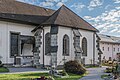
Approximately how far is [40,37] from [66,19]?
4256 mm

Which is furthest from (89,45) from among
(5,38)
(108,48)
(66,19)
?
(108,48)

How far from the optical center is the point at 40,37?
91.6 feet

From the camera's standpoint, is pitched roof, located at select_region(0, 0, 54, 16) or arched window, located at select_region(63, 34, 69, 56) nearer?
arched window, located at select_region(63, 34, 69, 56)

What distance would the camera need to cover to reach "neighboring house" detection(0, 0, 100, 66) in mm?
26723

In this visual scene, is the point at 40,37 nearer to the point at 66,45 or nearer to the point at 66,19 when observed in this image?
the point at 66,45

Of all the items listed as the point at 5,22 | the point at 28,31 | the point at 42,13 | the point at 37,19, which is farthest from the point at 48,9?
the point at 5,22

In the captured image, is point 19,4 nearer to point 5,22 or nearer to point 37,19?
point 37,19

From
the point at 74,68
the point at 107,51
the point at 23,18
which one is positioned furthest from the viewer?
the point at 107,51

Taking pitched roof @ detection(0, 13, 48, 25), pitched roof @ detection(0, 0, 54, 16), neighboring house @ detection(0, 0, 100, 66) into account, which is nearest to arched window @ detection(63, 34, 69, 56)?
neighboring house @ detection(0, 0, 100, 66)

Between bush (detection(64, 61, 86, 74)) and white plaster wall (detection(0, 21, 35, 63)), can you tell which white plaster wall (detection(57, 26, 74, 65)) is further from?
white plaster wall (detection(0, 21, 35, 63))

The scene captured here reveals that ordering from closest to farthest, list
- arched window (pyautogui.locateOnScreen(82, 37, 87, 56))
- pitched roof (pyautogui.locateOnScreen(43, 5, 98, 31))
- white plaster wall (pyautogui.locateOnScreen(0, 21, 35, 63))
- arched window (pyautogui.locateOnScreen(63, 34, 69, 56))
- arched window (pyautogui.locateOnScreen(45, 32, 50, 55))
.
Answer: white plaster wall (pyautogui.locateOnScreen(0, 21, 35, 63)) → arched window (pyautogui.locateOnScreen(45, 32, 50, 55)) → pitched roof (pyautogui.locateOnScreen(43, 5, 98, 31)) → arched window (pyautogui.locateOnScreen(63, 34, 69, 56)) → arched window (pyautogui.locateOnScreen(82, 37, 87, 56))

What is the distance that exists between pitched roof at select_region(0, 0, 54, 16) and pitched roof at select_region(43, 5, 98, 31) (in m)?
4.41

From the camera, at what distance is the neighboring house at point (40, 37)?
2672 centimetres

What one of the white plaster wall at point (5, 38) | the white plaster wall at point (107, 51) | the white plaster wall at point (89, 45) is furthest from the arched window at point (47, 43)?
the white plaster wall at point (107, 51)
